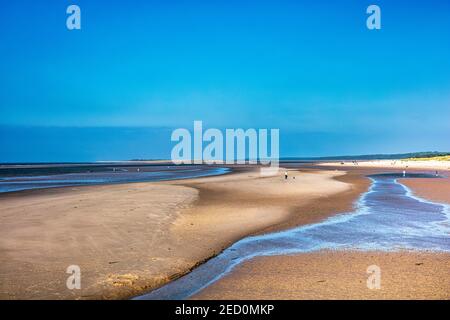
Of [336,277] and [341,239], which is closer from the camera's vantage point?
[336,277]

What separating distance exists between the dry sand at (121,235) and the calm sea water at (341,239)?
503mm

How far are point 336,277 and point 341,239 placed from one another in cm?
383

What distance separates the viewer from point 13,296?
6551mm

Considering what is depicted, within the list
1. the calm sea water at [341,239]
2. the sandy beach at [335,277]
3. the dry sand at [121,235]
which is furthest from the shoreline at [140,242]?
the sandy beach at [335,277]

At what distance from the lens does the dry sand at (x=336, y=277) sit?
6.71 meters

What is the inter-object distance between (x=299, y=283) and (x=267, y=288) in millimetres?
675

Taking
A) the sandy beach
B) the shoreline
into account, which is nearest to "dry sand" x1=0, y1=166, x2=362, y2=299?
the shoreline

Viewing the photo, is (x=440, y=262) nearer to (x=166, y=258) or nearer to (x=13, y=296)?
(x=166, y=258)

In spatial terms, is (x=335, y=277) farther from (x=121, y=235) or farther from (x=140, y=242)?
(x=121, y=235)

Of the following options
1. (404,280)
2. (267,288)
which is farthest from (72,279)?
(404,280)

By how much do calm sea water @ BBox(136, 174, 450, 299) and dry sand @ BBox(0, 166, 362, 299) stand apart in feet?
1.65

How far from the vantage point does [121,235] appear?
11586mm

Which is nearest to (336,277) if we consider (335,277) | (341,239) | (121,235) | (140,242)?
(335,277)
